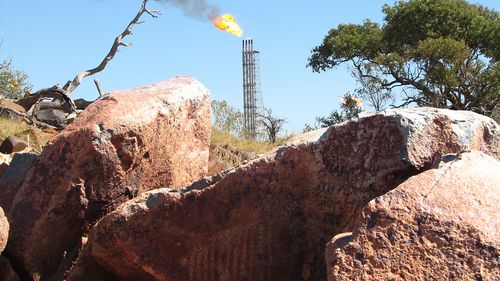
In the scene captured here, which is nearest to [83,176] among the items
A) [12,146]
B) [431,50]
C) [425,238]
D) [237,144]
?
[425,238]

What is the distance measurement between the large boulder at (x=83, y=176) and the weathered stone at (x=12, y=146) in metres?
3.87

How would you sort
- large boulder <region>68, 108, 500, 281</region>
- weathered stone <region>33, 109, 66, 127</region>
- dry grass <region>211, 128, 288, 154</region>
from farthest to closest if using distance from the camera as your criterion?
dry grass <region>211, 128, 288, 154</region> → weathered stone <region>33, 109, 66, 127</region> → large boulder <region>68, 108, 500, 281</region>

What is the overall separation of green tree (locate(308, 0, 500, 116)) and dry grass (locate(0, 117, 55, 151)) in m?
9.63

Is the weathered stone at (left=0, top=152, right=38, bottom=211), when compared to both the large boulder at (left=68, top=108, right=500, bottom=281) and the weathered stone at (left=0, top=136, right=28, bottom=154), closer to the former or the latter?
the large boulder at (left=68, top=108, right=500, bottom=281)

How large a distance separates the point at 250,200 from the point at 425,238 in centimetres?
164

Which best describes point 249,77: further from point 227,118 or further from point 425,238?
point 425,238

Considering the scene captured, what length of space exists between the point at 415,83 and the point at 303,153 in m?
15.3

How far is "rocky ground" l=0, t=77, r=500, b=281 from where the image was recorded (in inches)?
116

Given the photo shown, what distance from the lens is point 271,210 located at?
14.6 ft

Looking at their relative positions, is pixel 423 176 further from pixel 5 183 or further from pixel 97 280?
pixel 5 183

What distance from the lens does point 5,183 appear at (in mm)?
5730

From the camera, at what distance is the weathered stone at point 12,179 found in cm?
567

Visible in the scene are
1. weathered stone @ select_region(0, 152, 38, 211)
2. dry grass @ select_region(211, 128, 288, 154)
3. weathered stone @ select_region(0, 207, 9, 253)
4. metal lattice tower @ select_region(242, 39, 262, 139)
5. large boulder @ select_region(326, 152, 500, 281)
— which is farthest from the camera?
metal lattice tower @ select_region(242, 39, 262, 139)

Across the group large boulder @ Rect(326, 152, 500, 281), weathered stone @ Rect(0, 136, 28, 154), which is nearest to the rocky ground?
large boulder @ Rect(326, 152, 500, 281)
